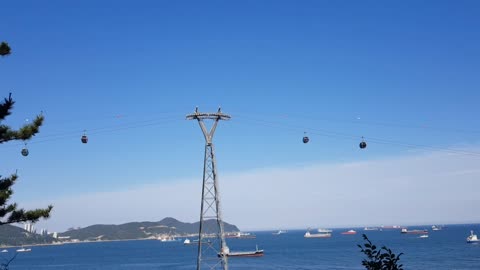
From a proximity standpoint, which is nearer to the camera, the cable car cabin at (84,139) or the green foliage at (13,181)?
the green foliage at (13,181)

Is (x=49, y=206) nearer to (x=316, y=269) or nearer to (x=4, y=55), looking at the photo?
(x=4, y=55)

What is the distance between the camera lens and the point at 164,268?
110812mm

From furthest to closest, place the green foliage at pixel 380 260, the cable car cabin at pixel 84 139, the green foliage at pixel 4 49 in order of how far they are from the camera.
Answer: the cable car cabin at pixel 84 139, the green foliage at pixel 4 49, the green foliage at pixel 380 260

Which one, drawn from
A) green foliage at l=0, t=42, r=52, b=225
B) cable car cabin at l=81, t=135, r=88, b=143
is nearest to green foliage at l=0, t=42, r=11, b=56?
green foliage at l=0, t=42, r=52, b=225

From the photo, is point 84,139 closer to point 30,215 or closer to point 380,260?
point 30,215

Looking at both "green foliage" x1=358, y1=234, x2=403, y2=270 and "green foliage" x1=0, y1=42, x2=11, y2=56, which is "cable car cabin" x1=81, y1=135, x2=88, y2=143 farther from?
"green foliage" x1=358, y1=234, x2=403, y2=270

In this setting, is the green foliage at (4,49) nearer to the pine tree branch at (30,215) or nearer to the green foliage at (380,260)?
the pine tree branch at (30,215)

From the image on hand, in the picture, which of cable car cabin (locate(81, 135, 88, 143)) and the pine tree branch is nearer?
the pine tree branch

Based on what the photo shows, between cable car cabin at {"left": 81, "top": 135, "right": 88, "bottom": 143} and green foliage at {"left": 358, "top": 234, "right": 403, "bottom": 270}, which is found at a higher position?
cable car cabin at {"left": 81, "top": 135, "right": 88, "bottom": 143}

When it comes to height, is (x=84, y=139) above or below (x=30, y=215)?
above

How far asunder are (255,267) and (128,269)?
2839 centimetres

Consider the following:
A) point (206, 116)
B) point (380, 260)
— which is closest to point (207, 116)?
point (206, 116)

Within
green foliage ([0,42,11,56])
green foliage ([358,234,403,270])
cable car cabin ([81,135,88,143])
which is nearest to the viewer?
green foliage ([358,234,403,270])

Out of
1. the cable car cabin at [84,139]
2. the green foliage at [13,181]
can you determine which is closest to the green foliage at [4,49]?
the green foliage at [13,181]
